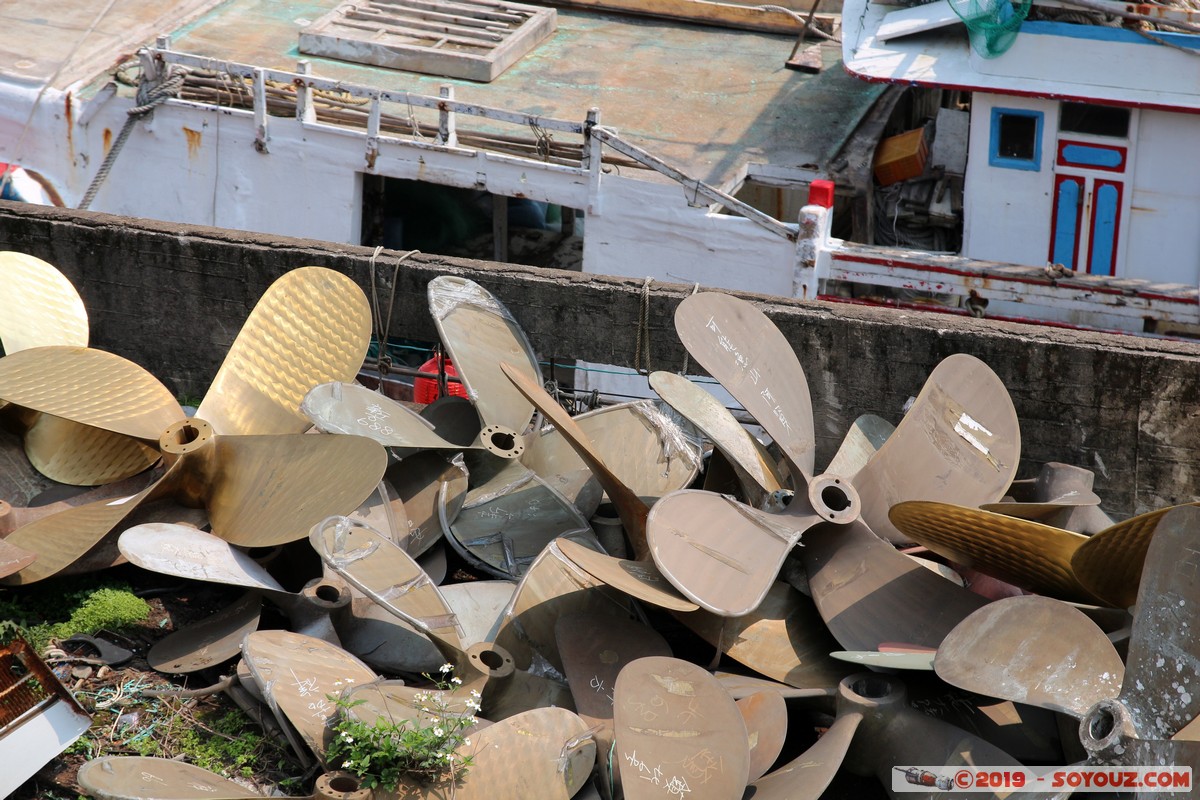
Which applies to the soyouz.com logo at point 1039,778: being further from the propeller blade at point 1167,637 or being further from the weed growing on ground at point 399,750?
the weed growing on ground at point 399,750

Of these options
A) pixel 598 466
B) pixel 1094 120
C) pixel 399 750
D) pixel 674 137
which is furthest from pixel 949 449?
pixel 674 137

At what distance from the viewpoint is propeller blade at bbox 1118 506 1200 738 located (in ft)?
12.4

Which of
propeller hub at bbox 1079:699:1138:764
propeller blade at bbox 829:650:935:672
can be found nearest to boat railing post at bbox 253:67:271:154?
propeller blade at bbox 829:650:935:672

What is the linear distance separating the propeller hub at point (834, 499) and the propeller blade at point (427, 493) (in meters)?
1.55

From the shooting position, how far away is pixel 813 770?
405 centimetres

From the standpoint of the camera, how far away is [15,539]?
16.7 ft

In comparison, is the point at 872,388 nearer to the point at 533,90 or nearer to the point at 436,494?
the point at 436,494

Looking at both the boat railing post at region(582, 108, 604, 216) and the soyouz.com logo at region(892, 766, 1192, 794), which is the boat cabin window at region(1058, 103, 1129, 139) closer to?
the boat railing post at region(582, 108, 604, 216)

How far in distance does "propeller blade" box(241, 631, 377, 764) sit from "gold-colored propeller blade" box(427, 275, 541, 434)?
60.2 inches

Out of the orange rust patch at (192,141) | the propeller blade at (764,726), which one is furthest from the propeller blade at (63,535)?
the orange rust patch at (192,141)

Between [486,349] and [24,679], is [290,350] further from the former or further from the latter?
[24,679]

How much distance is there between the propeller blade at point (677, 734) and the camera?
12.8 feet

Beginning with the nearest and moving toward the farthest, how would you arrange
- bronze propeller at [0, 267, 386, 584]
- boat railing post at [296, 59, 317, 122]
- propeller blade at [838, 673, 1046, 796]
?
propeller blade at [838, 673, 1046, 796] < bronze propeller at [0, 267, 386, 584] < boat railing post at [296, 59, 317, 122]

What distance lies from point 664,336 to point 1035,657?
9.19 feet
